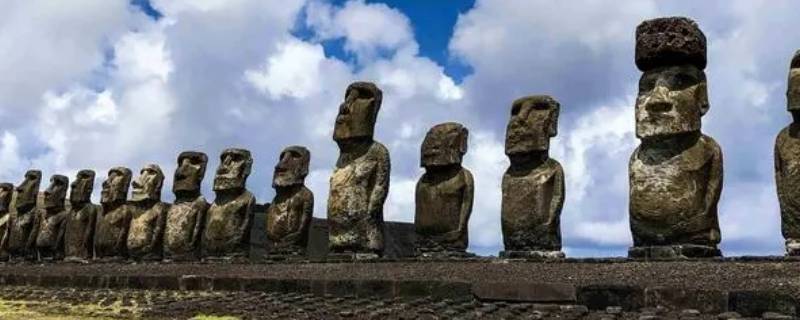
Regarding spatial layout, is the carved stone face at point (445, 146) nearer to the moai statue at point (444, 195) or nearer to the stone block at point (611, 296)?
the moai statue at point (444, 195)

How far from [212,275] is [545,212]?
432cm

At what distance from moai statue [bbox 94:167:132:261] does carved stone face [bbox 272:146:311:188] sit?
13.8 ft

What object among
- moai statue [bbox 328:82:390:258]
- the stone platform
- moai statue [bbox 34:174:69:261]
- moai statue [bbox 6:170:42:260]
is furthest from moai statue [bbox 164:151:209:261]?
moai statue [bbox 6:170:42:260]

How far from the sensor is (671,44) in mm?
10031

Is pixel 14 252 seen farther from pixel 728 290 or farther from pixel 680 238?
pixel 728 290

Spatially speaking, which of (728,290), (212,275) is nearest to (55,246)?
(212,275)

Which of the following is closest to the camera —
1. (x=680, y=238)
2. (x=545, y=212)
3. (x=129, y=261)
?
(x=680, y=238)

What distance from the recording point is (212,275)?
12.6 metres

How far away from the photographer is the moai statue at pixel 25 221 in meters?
20.5

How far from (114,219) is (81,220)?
4.93 feet

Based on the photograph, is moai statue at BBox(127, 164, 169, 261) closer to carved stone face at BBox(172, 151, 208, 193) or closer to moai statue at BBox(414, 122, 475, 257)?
carved stone face at BBox(172, 151, 208, 193)

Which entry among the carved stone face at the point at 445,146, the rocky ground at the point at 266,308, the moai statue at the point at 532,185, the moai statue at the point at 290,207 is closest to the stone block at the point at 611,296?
the rocky ground at the point at 266,308

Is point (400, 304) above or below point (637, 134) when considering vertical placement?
below

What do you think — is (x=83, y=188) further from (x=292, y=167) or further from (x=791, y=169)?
(x=791, y=169)
